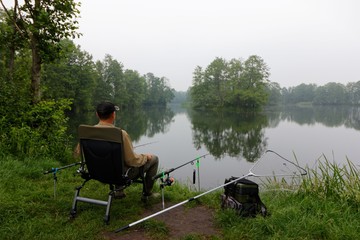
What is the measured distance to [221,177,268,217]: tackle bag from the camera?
3.54 meters

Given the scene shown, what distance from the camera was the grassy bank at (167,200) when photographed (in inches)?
120

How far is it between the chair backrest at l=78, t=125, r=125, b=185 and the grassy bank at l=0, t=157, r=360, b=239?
613 mm

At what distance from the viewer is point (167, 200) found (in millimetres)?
4316

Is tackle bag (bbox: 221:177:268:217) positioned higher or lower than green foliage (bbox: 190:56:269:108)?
lower

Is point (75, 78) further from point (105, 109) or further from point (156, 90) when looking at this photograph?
point (156, 90)

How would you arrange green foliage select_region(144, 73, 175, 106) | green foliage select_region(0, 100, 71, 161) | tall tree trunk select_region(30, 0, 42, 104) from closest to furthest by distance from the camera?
green foliage select_region(0, 100, 71, 161), tall tree trunk select_region(30, 0, 42, 104), green foliage select_region(144, 73, 175, 106)

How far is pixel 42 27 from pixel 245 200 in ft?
22.1

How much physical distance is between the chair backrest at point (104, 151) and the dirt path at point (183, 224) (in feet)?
2.19

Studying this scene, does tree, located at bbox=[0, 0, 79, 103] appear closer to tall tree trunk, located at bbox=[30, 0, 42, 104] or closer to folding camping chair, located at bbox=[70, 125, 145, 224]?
tall tree trunk, located at bbox=[30, 0, 42, 104]

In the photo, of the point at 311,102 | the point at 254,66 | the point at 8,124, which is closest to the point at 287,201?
the point at 8,124

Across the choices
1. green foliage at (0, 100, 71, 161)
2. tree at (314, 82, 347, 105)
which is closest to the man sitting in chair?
green foliage at (0, 100, 71, 161)

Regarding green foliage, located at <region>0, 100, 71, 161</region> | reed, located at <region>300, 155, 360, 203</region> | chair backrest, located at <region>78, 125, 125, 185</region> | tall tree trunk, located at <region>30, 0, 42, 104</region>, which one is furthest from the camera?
tall tree trunk, located at <region>30, 0, 42, 104</region>

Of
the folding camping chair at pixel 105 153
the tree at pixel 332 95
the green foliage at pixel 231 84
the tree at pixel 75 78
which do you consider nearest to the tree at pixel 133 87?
the green foliage at pixel 231 84

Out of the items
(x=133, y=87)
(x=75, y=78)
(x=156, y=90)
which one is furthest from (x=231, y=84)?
(x=156, y=90)
